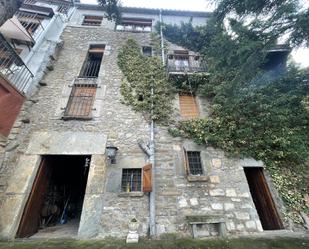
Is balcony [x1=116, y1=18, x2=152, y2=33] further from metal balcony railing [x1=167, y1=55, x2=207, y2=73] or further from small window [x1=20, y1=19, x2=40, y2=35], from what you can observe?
small window [x1=20, y1=19, x2=40, y2=35]

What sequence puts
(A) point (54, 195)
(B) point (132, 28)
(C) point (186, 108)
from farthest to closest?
(B) point (132, 28) → (C) point (186, 108) → (A) point (54, 195)

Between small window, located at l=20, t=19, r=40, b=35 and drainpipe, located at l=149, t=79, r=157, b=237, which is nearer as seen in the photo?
drainpipe, located at l=149, t=79, r=157, b=237

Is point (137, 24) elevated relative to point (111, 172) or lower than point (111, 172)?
elevated

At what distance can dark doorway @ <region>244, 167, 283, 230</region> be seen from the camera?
16.4ft

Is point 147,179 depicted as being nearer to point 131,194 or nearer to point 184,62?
point 131,194

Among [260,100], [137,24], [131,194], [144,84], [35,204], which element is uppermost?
[137,24]

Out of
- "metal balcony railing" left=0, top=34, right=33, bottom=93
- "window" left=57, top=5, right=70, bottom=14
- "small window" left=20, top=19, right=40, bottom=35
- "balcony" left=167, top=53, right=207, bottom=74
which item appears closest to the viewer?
"metal balcony railing" left=0, top=34, right=33, bottom=93

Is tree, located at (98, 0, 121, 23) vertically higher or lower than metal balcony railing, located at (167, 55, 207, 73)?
higher

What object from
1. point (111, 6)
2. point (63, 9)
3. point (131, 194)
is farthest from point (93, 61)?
point (131, 194)

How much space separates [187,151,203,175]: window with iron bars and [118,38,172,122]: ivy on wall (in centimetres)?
161

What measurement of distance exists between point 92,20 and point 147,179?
10454 millimetres

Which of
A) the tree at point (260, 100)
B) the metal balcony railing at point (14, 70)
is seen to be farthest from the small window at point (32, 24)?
the tree at point (260, 100)

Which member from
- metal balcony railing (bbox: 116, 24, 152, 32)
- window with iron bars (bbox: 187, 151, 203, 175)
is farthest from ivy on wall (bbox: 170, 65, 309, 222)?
metal balcony railing (bbox: 116, 24, 152, 32)

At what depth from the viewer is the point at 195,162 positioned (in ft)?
18.3
